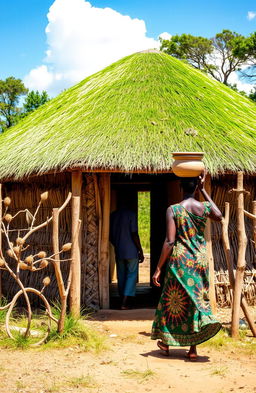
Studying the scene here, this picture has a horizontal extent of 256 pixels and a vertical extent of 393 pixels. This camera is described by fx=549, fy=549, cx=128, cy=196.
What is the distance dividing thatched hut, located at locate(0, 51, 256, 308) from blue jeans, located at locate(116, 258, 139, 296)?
47 centimetres

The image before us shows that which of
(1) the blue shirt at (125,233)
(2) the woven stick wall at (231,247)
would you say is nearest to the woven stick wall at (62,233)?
(1) the blue shirt at (125,233)

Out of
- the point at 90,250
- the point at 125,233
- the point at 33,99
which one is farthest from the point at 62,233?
the point at 33,99

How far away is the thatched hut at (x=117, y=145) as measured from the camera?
681 cm

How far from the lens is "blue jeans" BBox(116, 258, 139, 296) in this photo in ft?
25.7

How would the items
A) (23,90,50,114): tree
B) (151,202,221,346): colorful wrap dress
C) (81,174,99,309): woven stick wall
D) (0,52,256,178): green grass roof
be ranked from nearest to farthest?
1. (151,202,221,346): colorful wrap dress
2. (0,52,256,178): green grass roof
3. (81,174,99,309): woven stick wall
4. (23,90,50,114): tree

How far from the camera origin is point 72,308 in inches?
256

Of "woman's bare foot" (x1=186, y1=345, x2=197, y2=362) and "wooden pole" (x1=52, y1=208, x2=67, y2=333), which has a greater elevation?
"wooden pole" (x1=52, y1=208, x2=67, y2=333)

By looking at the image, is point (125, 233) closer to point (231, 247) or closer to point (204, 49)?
point (231, 247)

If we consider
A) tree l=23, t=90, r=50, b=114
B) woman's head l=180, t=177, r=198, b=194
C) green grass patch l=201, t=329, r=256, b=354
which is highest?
tree l=23, t=90, r=50, b=114

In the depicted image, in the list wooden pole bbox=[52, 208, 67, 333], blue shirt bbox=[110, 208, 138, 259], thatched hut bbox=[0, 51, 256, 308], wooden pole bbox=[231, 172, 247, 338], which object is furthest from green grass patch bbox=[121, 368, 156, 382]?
blue shirt bbox=[110, 208, 138, 259]

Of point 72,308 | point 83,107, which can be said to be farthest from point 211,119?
point 72,308

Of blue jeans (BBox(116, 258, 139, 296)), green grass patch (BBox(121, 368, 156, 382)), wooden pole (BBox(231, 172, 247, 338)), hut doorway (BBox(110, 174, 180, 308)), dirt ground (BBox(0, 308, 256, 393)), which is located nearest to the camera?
dirt ground (BBox(0, 308, 256, 393))

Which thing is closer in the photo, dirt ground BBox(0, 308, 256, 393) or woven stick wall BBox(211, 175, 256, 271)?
dirt ground BBox(0, 308, 256, 393)

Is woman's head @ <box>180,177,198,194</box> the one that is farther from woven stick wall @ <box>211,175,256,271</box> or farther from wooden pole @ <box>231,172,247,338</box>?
woven stick wall @ <box>211,175,256,271</box>
